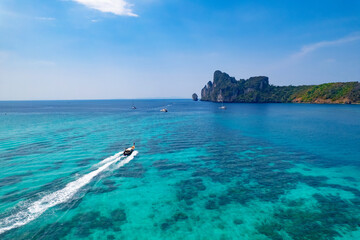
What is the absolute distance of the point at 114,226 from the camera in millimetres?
16312

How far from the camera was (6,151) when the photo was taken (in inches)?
1467

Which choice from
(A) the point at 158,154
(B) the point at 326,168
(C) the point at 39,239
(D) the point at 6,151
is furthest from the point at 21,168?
(B) the point at 326,168

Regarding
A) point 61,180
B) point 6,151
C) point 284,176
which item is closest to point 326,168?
point 284,176

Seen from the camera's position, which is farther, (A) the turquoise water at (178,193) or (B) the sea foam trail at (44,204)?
(B) the sea foam trail at (44,204)

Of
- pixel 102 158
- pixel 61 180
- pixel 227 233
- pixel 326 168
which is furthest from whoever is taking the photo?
pixel 102 158

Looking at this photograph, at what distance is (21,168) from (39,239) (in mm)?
20018

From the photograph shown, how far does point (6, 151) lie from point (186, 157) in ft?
126

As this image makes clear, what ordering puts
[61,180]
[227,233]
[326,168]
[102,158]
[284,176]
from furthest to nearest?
[102,158]
[326,168]
[284,176]
[61,180]
[227,233]

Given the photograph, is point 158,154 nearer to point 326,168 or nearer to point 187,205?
point 187,205

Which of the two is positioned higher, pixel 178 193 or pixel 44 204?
pixel 44 204

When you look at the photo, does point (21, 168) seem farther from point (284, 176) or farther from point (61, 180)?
point (284, 176)

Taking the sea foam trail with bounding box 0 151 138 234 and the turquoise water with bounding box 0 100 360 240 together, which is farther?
the sea foam trail with bounding box 0 151 138 234

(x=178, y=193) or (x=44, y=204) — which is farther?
(x=178, y=193)

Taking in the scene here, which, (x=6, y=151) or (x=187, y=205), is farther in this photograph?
(x=6, y=151)
